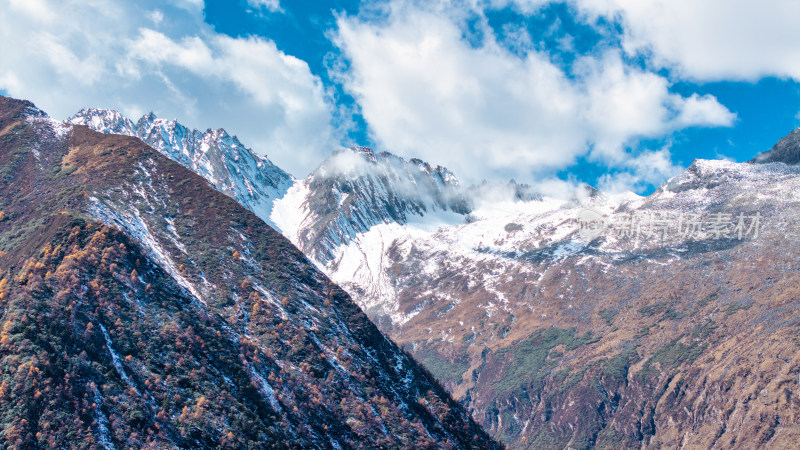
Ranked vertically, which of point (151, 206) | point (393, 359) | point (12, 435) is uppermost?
point (151, 206)

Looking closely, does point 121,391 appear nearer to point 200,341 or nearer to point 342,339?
point 200,341

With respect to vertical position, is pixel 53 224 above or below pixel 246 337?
above

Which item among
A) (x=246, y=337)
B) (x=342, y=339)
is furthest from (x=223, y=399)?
(x=342, y=339)

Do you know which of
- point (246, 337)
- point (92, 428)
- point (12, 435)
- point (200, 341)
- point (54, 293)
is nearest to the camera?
point (12, 435)

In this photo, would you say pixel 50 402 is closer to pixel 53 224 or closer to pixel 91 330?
pixel 91 330

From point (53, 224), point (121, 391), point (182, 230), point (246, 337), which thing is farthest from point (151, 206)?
point (121, 391)

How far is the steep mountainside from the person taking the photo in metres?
115

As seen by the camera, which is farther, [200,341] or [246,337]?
[246,337]

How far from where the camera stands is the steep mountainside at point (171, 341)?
115 metres

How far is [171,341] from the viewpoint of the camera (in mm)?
137750

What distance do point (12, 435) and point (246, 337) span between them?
6158 centimetres

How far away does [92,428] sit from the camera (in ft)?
360

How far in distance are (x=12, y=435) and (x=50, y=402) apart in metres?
7.73

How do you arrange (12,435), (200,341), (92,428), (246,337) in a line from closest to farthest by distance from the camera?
1. (12,435)
2. (92,428)
3. (200,341)
4. (246,337)
